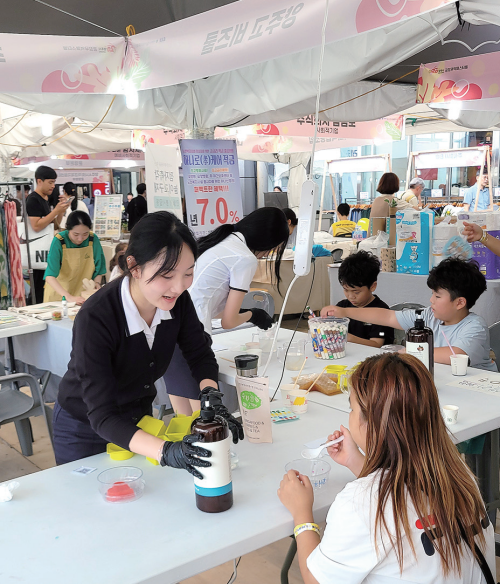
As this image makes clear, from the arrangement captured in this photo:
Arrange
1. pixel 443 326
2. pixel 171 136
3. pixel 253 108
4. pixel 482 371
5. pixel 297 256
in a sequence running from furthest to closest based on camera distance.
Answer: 1. pixel 171 136
2. pixel 253 108
3. pixel 443 326
4. pixel 482 371
5. pixel 297 256

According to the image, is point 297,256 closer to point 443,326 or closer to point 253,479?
point 253,479

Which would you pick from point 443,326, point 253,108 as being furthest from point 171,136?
point 443,326

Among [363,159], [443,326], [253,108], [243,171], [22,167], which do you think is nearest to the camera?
[443,326]

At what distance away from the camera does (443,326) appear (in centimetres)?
280

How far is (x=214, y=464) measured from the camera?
1296mm

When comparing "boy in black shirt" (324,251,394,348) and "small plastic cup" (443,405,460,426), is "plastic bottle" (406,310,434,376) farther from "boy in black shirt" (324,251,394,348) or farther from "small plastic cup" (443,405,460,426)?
"boy in black shirt" (324,251,394,348)

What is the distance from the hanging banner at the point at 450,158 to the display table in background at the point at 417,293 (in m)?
7.67

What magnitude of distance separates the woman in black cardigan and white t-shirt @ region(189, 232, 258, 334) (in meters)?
0.83

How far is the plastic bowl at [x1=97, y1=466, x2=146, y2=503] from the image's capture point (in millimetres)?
1465

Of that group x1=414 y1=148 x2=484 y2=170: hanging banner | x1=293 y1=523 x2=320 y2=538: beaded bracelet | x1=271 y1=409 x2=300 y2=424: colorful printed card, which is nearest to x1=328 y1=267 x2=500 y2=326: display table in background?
x1=271 y1=409 x2=300 y2=424: colorful printed card

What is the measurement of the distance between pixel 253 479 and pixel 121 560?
46 cm

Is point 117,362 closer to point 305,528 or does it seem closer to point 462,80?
point 305,528

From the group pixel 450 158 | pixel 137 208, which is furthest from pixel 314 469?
pixel 450 158

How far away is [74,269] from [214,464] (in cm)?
392
